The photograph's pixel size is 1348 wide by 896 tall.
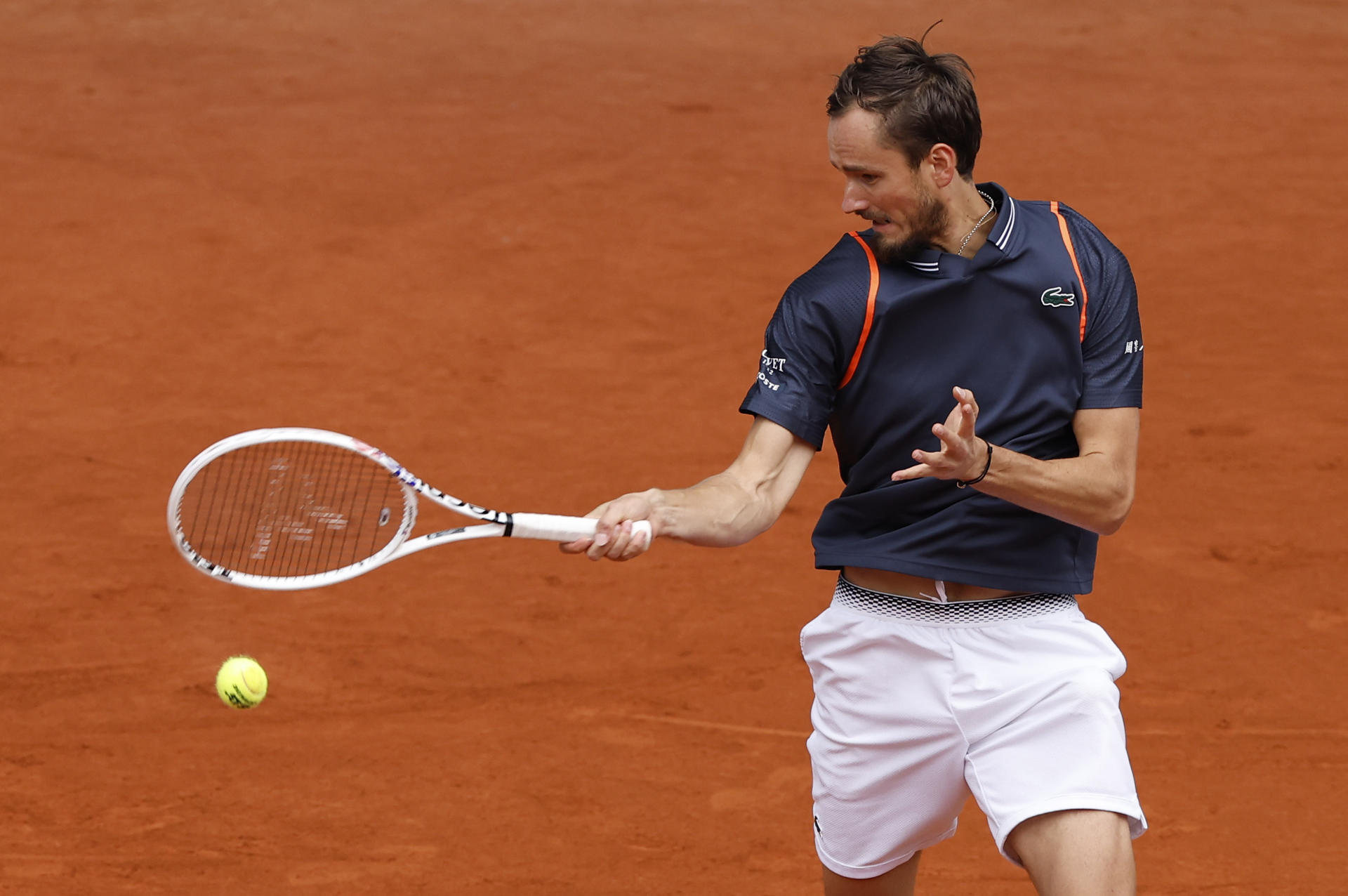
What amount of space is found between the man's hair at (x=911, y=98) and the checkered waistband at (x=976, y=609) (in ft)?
3.21

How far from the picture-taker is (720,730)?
5.81 m

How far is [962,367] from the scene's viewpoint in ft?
11.8

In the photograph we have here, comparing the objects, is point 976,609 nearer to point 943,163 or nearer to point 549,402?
point 943,163

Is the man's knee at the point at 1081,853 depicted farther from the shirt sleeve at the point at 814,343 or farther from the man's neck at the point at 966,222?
the man's neck at the point at 966,222

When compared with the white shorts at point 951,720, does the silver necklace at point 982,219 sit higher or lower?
higher

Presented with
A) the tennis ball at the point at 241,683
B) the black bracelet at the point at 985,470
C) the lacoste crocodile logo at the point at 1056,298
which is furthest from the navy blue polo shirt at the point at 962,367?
the tennis ball at the point at 241,683

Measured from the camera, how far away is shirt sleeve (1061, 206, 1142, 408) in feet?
11.9

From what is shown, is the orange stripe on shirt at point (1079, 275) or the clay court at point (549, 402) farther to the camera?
the clay court at point (549, 402)

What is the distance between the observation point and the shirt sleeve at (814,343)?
3592 mm

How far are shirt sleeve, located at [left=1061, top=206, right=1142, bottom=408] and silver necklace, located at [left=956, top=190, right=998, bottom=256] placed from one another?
199mm

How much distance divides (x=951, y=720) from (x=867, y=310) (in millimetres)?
921

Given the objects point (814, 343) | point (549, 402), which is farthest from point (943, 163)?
point (549, 402)

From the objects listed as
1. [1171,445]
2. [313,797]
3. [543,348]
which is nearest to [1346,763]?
[1171,445]

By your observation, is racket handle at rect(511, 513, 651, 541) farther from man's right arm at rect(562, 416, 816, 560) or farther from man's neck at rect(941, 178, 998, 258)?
man's neck at rect(941, 178, 998, 258)
